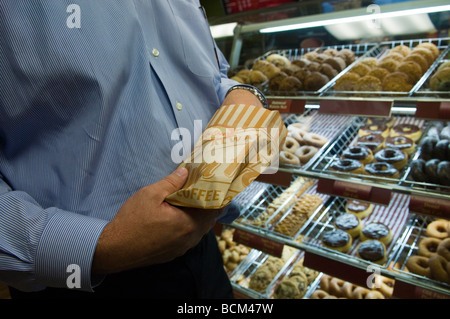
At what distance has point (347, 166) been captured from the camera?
1831 mm

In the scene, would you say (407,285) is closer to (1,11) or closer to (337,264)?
(337,264)

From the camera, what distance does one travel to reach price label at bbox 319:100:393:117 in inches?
60.8

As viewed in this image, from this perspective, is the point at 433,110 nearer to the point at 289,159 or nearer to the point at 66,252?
the point at 289,159

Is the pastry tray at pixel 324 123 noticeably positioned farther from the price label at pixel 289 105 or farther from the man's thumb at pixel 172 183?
the man's thumb at pixel 172 183

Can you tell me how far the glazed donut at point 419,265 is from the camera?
1.55 meters

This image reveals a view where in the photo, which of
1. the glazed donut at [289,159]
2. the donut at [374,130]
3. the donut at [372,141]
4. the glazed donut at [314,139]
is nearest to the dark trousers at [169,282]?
the glazed donut at [289,159]

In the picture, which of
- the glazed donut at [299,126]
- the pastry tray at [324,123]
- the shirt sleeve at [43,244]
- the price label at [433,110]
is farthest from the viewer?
the glazed donut at [299,126]

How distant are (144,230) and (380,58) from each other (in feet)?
6.17

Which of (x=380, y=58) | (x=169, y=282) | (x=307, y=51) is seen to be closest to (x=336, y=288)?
(x=169, y=282)

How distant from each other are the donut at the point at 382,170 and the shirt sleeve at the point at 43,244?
4.56ft

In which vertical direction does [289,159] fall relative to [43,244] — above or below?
below

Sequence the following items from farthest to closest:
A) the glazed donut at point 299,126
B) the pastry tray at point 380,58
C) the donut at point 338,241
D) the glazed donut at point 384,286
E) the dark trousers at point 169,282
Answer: the glazed donut at point 299,126 → the glazed donut at point 384,286 → the donut at point 338,241 → the pastry tray at point 380,58 → the dark trousers at point 169,282

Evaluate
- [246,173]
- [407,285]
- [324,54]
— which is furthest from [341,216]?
[246,173]

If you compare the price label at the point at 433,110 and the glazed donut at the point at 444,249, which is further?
the glazed donut at the point at 444,249
